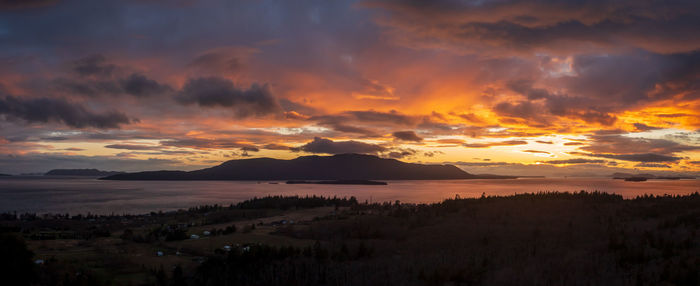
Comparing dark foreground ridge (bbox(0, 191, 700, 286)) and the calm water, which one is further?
the calm water

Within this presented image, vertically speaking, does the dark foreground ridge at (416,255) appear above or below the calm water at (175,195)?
above

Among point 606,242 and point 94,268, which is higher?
point 606,242

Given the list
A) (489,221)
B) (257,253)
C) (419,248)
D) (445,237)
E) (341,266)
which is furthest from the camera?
(489,221)

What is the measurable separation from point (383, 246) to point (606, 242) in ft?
20.3

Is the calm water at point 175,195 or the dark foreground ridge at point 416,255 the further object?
the calm water at point 175,195

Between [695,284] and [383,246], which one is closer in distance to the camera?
[695,284]

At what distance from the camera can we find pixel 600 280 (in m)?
7.35

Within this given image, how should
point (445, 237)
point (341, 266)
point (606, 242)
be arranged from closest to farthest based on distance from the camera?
point (341, 266)
point (606, 242)
point (445, 237)

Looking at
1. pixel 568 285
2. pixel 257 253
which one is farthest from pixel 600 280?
pixel 257 253

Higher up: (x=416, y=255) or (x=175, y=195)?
(x=416, y=255)

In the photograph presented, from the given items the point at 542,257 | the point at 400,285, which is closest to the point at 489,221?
the point at 542,257

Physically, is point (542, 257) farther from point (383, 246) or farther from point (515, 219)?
point (515, 219)

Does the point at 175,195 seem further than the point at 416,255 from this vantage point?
Yes

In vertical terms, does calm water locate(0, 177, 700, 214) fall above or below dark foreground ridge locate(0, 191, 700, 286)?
below
